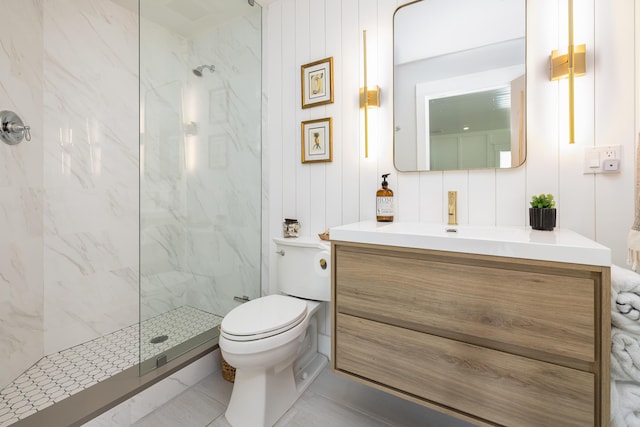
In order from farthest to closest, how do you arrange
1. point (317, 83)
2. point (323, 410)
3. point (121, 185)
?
1. point (121, 185)
2. point (317, 83)
3. point (323, 410)

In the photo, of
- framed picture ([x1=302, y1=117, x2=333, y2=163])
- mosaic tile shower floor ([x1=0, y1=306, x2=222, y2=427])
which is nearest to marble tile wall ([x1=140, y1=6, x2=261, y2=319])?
mosaic tile shower floor ([x1=0, y1=306, x2=222, y2=427])

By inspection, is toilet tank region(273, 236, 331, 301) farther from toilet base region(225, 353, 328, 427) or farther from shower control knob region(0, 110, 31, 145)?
shower control knob region(0, 110, 31, 145)

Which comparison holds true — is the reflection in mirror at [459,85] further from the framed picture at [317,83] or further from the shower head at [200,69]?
the shower head at [200,69]

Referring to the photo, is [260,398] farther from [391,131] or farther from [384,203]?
[391,131]

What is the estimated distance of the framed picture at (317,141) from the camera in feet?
5.96

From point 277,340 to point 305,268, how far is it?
1.50 feet

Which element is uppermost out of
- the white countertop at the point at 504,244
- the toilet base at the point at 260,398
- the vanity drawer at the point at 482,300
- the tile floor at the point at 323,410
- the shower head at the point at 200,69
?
the shower head at the point at 200,69

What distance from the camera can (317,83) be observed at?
73.1 inches

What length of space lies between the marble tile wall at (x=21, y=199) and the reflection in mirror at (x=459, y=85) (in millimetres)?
2085

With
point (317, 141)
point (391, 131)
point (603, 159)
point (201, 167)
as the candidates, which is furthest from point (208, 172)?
point (603, 159)

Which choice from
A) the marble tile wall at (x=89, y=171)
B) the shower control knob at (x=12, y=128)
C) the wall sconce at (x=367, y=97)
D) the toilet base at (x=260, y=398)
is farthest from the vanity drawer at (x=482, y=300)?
the shower control knob at (x=12, y=128)

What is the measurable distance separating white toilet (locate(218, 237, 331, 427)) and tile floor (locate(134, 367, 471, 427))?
0.25 ft

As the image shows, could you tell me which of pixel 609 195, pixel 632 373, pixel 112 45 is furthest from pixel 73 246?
pixel 609 195

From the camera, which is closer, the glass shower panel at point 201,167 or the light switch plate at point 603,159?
the light switch plate at point 603,159
